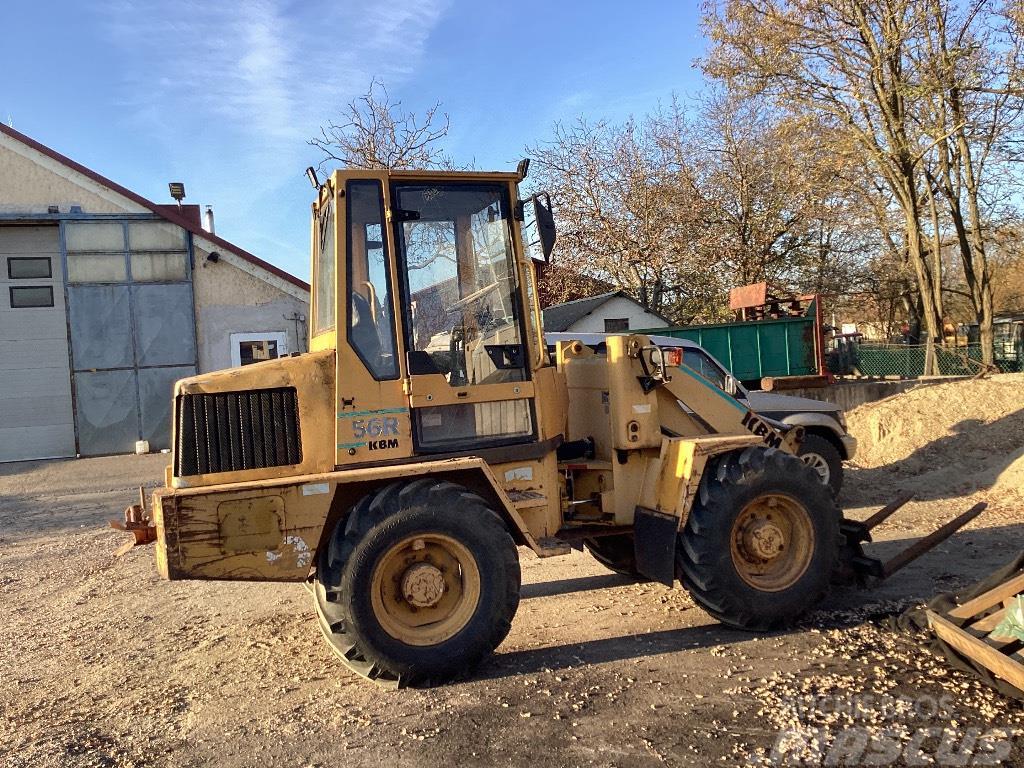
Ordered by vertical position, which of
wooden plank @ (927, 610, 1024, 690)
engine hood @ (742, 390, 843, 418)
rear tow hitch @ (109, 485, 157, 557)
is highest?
engine hood @ (742, 390, 843, 418)

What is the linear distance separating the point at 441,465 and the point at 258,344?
15.0 m

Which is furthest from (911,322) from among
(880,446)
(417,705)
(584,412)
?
(417,705)

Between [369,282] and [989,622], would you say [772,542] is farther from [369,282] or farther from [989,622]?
[369,282]

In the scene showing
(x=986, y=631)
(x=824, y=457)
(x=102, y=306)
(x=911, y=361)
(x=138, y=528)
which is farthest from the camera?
(x=911, y=361)

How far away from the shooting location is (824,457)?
9820 mm

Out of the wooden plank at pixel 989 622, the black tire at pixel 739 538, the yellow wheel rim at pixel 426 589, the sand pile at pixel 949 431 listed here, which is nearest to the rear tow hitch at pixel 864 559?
the black tire at pixel 739 538

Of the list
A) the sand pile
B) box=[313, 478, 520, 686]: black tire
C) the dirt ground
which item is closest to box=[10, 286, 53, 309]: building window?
the dirt ground

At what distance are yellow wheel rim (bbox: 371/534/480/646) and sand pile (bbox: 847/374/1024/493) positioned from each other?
8120 millimetres

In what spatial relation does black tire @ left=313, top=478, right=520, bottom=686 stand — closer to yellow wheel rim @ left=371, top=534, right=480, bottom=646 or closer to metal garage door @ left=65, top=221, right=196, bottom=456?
yellow wheel rim @ left=371, top=534, right=480, bottom=646

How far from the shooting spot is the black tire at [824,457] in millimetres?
9727

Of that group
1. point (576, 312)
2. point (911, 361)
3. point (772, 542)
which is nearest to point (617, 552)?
point (772, 542)

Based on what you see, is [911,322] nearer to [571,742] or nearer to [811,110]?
[811,110]

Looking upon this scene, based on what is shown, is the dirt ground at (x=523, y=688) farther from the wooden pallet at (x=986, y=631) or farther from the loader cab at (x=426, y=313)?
the loader cab at (x=426, y=313)

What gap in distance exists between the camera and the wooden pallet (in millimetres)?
3947
